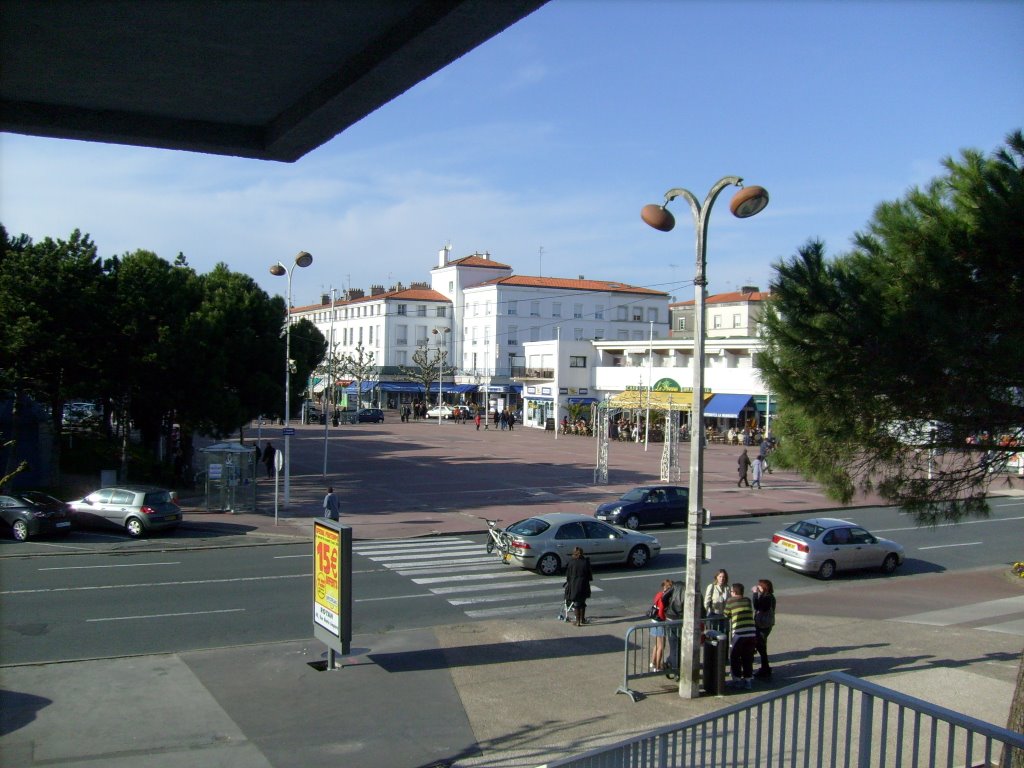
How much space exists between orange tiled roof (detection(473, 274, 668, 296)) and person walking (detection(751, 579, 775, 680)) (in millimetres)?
84244

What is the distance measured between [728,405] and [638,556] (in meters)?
40.0

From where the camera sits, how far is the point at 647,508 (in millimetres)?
27578

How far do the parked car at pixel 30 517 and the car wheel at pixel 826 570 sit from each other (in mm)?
19869

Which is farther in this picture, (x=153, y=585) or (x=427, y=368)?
(x=427, y=368)

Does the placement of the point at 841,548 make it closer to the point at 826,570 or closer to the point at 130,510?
the point at 826,570

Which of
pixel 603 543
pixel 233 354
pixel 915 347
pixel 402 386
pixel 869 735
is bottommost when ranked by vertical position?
pixel 603 543

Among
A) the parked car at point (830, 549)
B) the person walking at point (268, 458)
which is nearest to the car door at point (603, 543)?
the parked car at point (830, 549)

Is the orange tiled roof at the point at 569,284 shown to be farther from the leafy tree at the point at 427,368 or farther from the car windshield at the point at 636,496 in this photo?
the car windshield at the point at 636,496

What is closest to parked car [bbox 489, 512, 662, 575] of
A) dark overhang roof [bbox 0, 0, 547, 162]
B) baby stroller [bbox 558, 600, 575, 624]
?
baby stroller [bbox 558, 600, 575, 624]

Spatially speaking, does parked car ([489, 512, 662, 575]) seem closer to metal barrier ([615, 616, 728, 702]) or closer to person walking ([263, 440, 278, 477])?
metal barrier ([615, 616, 728, 702])

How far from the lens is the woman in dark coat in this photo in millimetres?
15820

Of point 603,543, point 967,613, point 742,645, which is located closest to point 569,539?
point 603,543

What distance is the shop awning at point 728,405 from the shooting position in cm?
5928

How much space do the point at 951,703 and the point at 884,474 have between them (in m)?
3.81
